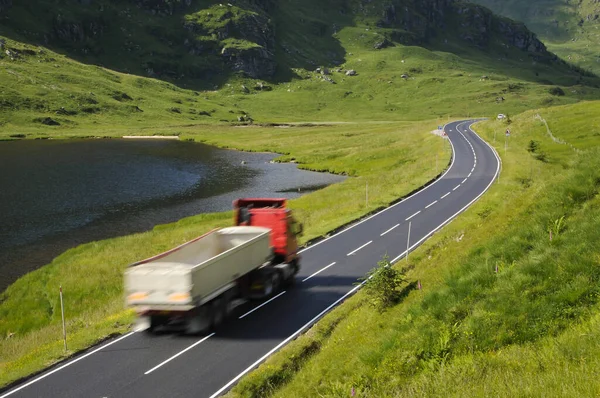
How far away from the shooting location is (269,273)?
2295 cm

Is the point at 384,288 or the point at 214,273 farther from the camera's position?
the point at 384,288

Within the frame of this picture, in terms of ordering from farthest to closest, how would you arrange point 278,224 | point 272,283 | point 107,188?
point 107,188 < point 278,224 < point 272,283

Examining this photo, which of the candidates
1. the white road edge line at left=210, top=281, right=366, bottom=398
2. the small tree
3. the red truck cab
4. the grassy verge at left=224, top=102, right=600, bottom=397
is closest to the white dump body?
the white road edge line at left=210, top=281, right=366, bottom=398

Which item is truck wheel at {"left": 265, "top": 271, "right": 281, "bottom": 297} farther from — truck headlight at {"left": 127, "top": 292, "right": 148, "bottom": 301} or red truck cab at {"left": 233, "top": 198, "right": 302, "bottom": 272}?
truck headlight at {"left": 127, "top": 292, "right": 148, "bottom": 301}

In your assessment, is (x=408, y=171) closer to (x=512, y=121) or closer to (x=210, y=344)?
(x=512, y=121)

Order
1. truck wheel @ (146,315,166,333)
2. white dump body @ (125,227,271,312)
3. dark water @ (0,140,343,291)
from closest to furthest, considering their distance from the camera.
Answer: white dump body @ (125,227,271,312)
truck wheel @ (146,315,166,333)
dark water @ (0,140,343,291)

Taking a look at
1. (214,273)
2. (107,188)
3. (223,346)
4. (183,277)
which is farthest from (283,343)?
(107,188)

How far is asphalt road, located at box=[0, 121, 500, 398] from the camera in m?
15.6

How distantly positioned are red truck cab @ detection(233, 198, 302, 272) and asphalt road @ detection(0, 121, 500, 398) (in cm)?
171

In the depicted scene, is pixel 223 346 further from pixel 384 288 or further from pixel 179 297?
pixel 384 288

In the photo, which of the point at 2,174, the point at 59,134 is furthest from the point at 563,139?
the point at 59,134

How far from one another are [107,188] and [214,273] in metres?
57.7

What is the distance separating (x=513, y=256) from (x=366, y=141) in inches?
3914

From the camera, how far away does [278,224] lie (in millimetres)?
25141
